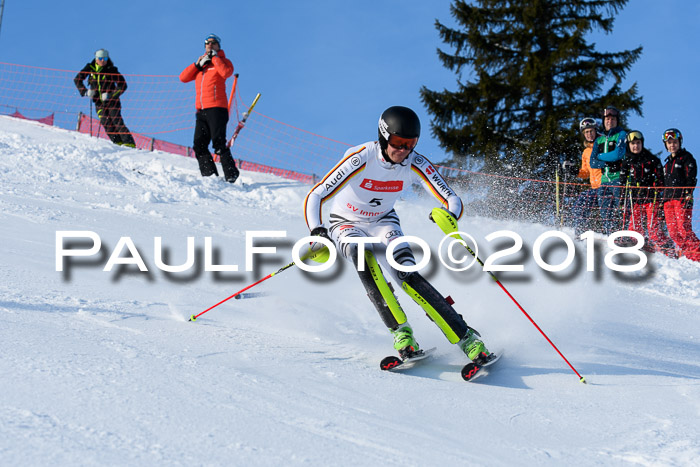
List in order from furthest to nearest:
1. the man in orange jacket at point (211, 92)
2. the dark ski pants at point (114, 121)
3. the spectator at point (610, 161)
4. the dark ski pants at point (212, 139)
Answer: the dark ski pants at point (114, 121)
the dark ski pants at point (212, 139)
the man in orange jacket at point (211, 92)
the spectator at point (610, 161)

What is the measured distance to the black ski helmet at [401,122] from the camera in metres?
4.04

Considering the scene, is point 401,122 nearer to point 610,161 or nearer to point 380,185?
point 380,185

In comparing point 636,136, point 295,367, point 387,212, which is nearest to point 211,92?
point 636,136

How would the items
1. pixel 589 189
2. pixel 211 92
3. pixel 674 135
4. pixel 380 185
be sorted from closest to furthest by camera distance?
pixel 380 185 < pixel 674 135 < pixel 589 189 < pixel 211 92

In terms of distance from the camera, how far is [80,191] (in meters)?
8.66

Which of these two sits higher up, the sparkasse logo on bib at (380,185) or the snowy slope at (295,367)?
the sparkasse logo on bib at (380,185)

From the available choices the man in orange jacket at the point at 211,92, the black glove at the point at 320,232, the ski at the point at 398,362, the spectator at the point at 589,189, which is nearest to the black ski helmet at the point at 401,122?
the black glove at the point at 320,232

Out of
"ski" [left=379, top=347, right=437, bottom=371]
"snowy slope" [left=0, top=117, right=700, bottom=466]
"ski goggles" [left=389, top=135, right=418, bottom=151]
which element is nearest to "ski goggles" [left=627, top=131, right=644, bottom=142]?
"snowy slope" [left=0, top=117, right=700, bottom=466]

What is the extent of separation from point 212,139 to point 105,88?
3.12 m

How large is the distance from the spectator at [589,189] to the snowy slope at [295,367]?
6.48ft

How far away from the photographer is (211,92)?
10141 mm

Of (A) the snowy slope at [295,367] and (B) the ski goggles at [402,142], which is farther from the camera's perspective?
(B) the ski goggles at [402,142]

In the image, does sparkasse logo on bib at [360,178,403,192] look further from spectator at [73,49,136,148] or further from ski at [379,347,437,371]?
spectator at [73,49,136,148]

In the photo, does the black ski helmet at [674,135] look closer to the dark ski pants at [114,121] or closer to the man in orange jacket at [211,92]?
the man in orange jacket at [211,92]
